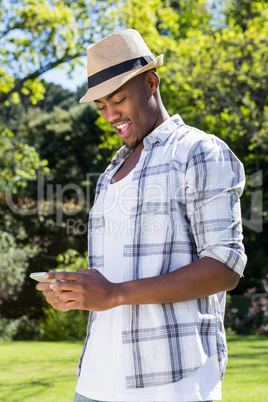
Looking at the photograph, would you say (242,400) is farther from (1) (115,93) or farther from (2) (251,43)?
(2) (251,43)

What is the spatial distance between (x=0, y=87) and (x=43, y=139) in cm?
949

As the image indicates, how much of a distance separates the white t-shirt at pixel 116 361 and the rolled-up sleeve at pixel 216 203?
0.20 meters

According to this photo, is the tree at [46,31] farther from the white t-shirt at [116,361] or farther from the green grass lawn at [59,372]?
the white t-shirt at [116,361]

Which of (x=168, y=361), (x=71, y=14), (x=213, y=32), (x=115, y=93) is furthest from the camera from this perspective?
(x=213, y=32)

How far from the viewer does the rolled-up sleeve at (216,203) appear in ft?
5.03

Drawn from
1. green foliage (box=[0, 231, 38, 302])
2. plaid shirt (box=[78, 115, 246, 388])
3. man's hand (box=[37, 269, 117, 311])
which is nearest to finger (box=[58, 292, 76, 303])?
man's hand (box=[37, 269, 117, 311])

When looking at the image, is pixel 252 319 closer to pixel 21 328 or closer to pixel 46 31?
pixel 21 328

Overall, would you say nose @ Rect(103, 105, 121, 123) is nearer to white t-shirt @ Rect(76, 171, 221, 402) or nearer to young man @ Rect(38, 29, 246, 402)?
young man @ Rect(38, 29, 246, 402)

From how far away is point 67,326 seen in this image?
12633 mm

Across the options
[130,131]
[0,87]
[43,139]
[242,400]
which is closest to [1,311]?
[0,87]

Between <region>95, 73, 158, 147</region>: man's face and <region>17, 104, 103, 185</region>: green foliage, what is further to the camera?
<region>17, 104, 103, 185</region>: green foliage

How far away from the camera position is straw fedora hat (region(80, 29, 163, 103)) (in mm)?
1788

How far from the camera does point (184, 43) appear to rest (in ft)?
44.2

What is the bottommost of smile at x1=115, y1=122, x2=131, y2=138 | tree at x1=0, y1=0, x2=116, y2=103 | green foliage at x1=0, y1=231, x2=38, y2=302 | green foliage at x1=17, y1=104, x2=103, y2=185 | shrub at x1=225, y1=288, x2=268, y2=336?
shrub at x1=225, y1=288, x2=268, y2=336
